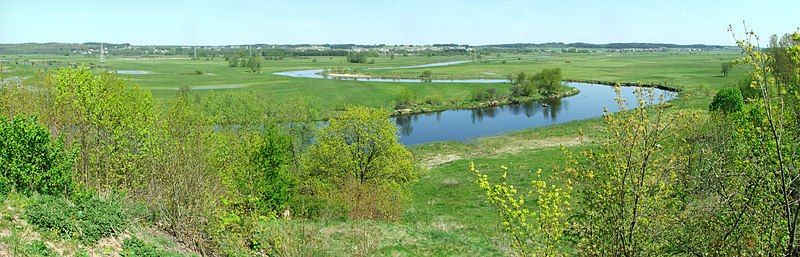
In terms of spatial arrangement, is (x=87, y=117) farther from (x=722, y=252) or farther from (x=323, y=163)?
(x=722, y=252)

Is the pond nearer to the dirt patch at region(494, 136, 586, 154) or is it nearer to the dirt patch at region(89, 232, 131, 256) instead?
the dirt patch at region(494, 136, 586, 154)

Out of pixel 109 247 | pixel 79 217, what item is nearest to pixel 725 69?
pixel 109 247

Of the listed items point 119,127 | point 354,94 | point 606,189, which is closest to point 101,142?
point 119,127

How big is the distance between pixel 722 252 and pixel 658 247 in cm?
100

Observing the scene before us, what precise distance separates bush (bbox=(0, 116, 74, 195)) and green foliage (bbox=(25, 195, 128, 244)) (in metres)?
2.09

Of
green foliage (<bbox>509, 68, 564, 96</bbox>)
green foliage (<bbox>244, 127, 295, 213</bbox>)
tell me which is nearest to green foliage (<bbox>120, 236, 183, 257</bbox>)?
green foliage (<bbox>244, 127, 295, 213</bbox>)

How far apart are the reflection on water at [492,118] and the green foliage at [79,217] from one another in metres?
45.9

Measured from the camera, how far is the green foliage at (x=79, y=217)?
1255cm

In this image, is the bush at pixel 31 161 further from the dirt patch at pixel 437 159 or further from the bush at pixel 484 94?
the bush at pixel 484 94

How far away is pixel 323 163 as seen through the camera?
99.7 ft

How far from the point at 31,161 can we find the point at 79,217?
4.99 metres

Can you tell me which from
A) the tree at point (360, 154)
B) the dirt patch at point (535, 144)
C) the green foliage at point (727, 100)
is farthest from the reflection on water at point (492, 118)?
the tree at point (360, 154)

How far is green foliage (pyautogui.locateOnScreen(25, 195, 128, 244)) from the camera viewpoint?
12.6 m

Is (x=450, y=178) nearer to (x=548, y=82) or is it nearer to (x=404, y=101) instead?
(x=404, y=101)
